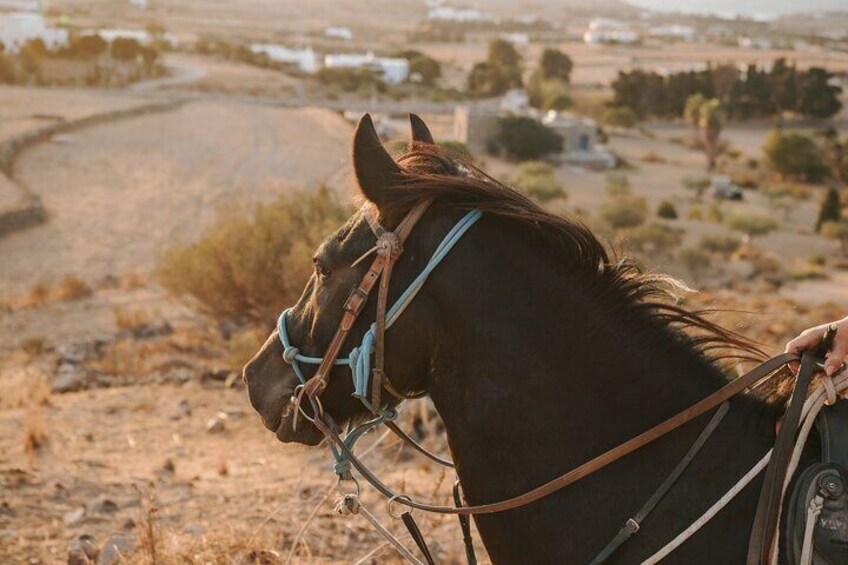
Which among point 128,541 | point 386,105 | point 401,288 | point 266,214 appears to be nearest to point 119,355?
point 266,214

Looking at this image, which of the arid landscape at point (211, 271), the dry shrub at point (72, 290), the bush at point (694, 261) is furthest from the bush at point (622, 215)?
the dry shrub at point (72, 290)

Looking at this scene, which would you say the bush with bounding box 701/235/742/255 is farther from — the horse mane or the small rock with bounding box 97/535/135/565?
the horse mane

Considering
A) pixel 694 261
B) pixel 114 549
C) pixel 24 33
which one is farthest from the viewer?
pixel 24 33

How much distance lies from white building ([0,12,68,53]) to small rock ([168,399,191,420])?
5958 centimetres

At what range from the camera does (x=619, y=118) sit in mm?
61219

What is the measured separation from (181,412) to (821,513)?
26.7 ft

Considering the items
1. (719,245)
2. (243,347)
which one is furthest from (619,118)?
(243,347)

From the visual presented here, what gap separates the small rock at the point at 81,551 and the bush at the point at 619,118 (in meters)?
59.5

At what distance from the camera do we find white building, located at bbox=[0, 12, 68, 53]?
6266 cm

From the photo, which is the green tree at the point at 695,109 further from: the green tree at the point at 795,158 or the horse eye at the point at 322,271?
the horse eye at the point at 322,271

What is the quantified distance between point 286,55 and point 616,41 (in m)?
72.7

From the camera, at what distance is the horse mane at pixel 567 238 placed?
2561 millimetres

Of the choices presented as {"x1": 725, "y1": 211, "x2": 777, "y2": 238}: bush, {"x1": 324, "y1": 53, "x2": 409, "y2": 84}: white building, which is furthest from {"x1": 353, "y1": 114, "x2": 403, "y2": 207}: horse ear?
{"x1": 324, "y1": 53, "x2": 409, "y2": 84}: white building

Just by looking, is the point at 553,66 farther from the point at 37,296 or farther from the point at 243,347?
the point at 243,347
